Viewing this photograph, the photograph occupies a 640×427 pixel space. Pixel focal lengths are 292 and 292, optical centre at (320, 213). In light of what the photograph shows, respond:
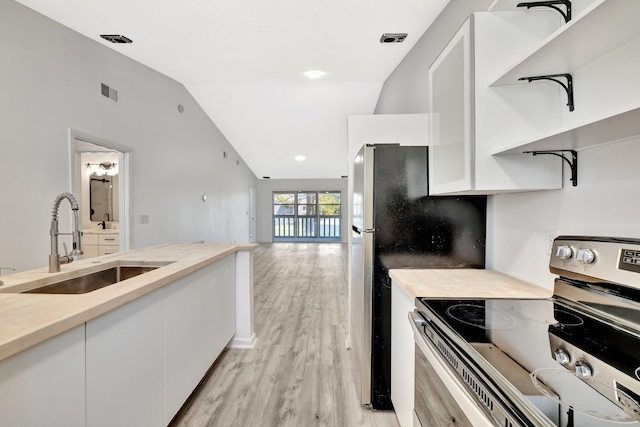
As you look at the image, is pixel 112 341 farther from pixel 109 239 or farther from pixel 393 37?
pixel 109 239

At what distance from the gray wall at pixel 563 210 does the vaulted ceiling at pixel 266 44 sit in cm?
80

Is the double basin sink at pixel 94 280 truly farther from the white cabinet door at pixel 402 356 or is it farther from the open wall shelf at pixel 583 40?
the open wall shelf at pixel 583 40

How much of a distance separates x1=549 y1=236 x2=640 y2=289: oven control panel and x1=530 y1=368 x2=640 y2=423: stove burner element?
0.42m

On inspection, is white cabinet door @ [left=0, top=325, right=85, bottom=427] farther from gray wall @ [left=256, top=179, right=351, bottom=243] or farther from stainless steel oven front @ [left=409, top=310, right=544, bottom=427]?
gray wall @ [left=256, top=179, right=351, bottom=243]

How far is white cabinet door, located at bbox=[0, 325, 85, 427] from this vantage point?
2.49 ft

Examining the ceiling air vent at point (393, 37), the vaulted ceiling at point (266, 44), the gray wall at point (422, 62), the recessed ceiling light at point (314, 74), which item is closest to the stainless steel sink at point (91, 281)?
the vaulted ceiling at point (266, 44)


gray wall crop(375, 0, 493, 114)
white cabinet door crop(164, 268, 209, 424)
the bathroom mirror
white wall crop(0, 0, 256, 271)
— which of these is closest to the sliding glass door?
white wall crop(0, 0, 256, 271)

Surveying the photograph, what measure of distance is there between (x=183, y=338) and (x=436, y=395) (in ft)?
4.51

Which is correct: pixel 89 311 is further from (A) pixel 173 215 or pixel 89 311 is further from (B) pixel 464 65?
(A) pixel 173 215

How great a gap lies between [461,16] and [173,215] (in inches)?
170

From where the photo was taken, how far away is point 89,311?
0.97 metres

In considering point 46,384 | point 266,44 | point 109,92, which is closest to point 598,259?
point 46,384

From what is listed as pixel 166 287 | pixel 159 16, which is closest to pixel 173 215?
pixel 159 16

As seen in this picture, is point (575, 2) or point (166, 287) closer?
point (575, 2)
